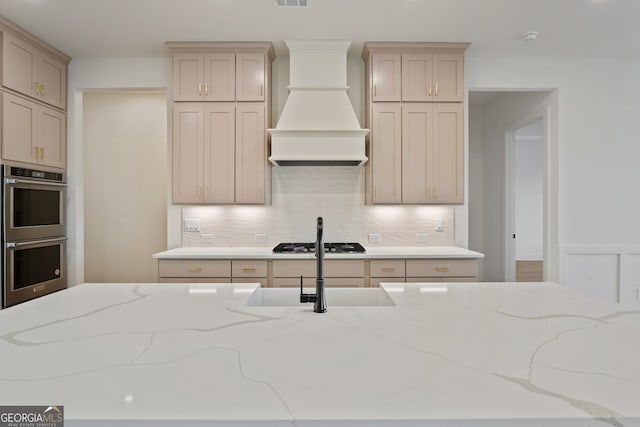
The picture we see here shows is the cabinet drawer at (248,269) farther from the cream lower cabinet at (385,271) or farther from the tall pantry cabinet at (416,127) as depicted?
the tall pantry cabinet at (416,127)

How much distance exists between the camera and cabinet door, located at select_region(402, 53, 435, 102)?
3.36 metres

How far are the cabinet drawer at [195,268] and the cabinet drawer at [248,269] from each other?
47 millimetres

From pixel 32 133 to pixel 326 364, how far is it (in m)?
3.56

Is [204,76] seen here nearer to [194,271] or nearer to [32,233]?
[194,271]

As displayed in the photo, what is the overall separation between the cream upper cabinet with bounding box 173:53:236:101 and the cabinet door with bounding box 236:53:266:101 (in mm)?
55

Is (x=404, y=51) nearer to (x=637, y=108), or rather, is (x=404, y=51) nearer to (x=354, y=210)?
(x=354, y=210)

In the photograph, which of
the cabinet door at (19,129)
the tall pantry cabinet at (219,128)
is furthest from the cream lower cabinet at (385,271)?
the cabinet door at (19,129)

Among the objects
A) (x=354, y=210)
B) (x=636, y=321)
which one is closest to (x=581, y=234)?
(x=354, y=210)

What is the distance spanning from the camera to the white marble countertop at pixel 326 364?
67 cm

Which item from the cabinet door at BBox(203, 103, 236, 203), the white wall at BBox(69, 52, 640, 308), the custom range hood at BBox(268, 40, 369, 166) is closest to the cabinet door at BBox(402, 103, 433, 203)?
the custom range hood at BBox(268, 40, 369, 166)

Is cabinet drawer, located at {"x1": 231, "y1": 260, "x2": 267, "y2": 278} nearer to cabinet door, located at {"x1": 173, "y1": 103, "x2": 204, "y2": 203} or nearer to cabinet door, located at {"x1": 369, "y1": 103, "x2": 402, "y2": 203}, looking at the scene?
cabinet door, located at {"x1": 173, "y1": 103, "x2": 204, "y2": 203}

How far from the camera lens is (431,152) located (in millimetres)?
3375

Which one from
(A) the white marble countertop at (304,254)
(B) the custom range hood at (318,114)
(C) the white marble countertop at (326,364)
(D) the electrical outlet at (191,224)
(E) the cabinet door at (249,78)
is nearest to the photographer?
(C) the white marble countertop at (326,364)

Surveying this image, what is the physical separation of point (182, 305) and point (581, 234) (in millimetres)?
3847
